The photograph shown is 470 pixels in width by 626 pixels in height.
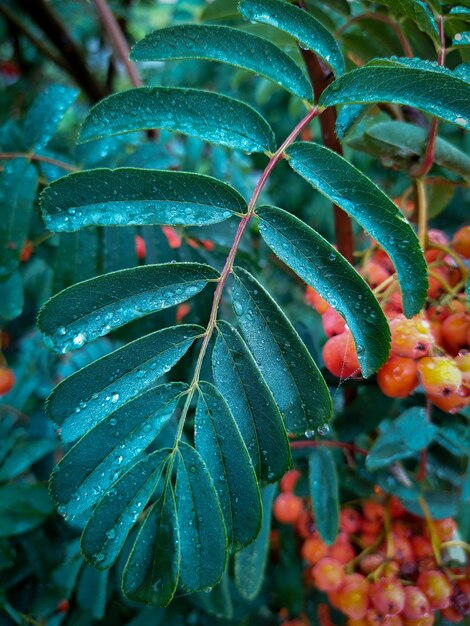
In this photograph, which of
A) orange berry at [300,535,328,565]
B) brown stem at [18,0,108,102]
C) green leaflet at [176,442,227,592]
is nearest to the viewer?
green leaflet at [176,442,227,592]

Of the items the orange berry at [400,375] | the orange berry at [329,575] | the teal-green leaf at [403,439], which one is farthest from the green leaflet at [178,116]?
the orange berry at [329,575]

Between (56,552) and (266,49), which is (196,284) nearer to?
(266,49)

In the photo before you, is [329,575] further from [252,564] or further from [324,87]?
[324,87]

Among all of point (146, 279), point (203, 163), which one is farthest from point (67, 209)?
point (203, 163)

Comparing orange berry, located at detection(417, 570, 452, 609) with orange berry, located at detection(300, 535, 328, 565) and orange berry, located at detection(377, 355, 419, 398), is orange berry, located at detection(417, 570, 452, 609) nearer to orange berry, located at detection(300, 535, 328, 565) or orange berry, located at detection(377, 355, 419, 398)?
orange berry, located at detection(300, 535, 328, 565)

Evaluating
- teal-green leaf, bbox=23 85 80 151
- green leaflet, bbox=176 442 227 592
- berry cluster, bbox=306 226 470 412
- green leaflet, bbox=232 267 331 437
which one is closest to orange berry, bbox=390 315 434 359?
berry cluster, bbox=306 226 470 412

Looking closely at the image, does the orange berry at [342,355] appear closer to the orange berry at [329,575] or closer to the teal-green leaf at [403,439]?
the teal-green leaf at [403,439]

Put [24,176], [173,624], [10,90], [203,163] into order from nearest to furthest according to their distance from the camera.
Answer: [24,176], [173,624], [203,163], [10,90]

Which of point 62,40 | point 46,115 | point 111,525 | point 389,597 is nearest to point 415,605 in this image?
point 389,597
